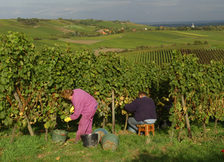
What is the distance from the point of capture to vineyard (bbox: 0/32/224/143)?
571 cm

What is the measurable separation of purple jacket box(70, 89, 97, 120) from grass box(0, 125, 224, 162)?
871mm

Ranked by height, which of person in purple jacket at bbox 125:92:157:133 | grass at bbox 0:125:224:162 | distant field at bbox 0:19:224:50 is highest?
distant field at bbox 0:19:224:50

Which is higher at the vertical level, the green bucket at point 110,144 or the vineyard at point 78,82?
the vineyard at point 78,82

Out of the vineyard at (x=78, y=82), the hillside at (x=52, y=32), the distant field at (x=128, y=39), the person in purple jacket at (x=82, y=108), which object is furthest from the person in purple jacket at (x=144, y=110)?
the hillside at (x=52, y=32)

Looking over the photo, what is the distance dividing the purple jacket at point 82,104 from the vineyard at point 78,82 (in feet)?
2.18

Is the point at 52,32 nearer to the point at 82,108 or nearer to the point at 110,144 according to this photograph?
the point at 82,108

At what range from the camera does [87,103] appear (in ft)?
19.6

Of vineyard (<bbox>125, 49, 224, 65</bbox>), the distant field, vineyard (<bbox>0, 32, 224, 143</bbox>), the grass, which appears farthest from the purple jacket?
the distant field

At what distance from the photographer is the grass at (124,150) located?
4934mm

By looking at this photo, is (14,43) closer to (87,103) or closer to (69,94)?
(69,94)

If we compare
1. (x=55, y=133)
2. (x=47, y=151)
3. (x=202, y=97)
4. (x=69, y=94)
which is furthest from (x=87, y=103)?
(x=202, y=97)

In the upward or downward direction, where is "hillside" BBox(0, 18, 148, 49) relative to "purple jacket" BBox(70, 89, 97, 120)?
upward

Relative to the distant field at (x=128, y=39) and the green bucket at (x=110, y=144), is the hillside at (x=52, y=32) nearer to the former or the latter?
the distant field at (x=128, y=39)

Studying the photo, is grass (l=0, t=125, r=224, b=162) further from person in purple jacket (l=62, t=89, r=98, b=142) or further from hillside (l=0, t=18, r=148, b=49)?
hillside (l=0, t=18, r=148, b=49)
